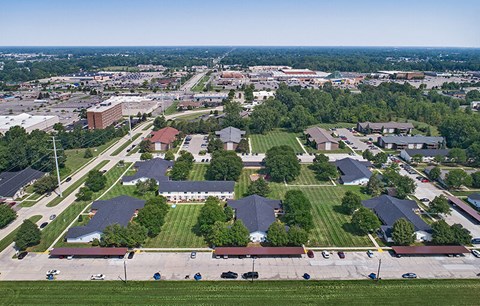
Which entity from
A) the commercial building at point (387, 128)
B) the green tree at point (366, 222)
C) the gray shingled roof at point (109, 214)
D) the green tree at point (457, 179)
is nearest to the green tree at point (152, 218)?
the gray shingled roof at point (109, 214)

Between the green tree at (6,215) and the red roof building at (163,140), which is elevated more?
the red roof building at (163,140)

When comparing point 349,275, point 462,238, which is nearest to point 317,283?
point 349,275

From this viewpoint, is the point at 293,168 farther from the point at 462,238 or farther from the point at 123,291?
the point at 123,291

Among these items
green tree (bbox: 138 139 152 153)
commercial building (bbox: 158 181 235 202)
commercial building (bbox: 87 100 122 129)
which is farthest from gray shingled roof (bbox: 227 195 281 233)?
commercial building (bbox: 87 100 122 129)

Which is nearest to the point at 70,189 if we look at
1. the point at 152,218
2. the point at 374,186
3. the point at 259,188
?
the point at 152,218

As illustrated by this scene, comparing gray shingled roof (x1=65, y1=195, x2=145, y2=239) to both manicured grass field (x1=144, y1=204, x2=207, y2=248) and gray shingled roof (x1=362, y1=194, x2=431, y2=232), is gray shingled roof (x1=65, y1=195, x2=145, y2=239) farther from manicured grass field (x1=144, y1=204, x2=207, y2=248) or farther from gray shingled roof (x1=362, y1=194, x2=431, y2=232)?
gray shingled roof (x1=362, y1=194, x2=431, y2=232)

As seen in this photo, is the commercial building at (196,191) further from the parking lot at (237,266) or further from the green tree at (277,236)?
the parking lot at (237,266)
